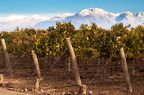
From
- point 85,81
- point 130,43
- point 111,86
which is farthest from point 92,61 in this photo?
point 111,86

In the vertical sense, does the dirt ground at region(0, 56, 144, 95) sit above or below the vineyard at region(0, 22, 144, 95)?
below

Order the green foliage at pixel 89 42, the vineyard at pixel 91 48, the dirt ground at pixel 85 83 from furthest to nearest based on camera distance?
the green foliage at pixel 89 42, the vineyard at pixel 91 48, the dirt ground at pixel 85 83

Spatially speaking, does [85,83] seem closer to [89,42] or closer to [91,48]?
[91,48]

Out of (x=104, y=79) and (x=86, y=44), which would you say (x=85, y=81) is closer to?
(x=104, y=79)

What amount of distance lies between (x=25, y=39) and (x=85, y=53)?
319 inches

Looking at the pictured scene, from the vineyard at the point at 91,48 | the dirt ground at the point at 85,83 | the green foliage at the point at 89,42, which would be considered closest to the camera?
the dirt ground at the point at 85,83

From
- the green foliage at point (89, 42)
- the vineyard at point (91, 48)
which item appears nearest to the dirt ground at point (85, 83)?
the vineyard at point (91, 48)

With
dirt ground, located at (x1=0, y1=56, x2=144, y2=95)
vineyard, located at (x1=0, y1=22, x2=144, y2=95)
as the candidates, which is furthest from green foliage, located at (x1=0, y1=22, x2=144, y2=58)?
dirt ground, located at (x1=0, y1=56, x2=144, y2=95)

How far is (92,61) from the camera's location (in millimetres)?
53875

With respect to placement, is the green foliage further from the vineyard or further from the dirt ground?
the dirt ground

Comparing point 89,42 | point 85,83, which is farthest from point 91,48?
point 85,83

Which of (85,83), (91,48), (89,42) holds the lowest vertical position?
(85,83)

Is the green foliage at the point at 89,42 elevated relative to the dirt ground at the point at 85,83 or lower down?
elevated

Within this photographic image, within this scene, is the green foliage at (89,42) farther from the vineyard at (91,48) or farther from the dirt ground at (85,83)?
the dirt ground at (85,83)
